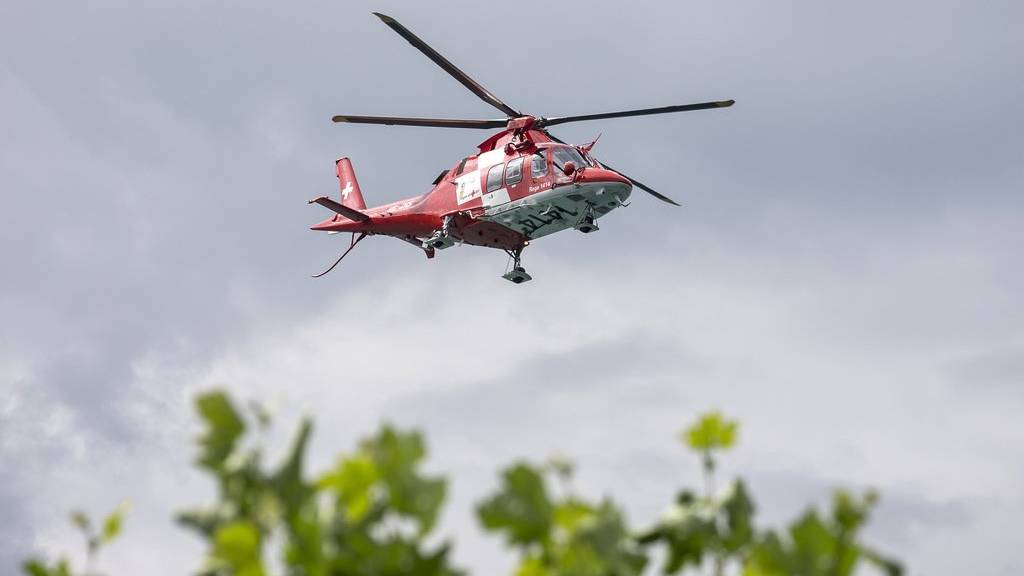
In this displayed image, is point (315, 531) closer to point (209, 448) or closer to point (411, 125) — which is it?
point (209, 448)

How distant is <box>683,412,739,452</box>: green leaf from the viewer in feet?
8.59

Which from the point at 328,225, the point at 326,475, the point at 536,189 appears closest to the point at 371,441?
the point at 326,475

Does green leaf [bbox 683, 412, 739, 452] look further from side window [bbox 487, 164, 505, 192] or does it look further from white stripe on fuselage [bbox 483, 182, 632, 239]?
side window [bbox 487, 164, 505, 192]

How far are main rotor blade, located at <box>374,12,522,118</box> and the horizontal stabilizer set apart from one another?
22.7 ft

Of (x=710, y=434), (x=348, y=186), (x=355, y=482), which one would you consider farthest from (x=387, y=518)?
(x=348, y=186)

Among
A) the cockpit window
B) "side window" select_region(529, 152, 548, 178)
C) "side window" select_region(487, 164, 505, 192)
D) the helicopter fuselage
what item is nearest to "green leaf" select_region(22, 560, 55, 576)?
the helicopter fuselage

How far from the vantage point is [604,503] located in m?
2.27

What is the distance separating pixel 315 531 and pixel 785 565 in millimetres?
970

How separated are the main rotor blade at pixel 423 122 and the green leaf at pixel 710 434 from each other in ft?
140

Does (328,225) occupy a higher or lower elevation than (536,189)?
higher

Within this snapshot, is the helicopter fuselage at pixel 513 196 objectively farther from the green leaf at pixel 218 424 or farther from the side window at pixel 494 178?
the green leaf at pixel 218 424

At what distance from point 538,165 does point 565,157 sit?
3.37 ft

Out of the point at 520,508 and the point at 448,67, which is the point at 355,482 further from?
the point at 448,67

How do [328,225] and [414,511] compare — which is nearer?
[414,511]
